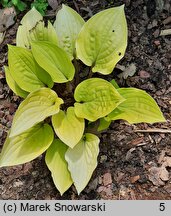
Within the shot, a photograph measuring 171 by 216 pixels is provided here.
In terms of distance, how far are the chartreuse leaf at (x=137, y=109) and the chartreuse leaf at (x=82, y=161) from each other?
16 centimetres

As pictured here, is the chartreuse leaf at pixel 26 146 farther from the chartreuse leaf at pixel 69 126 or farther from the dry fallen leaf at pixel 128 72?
the dry fallen leaf at pixel 128 72

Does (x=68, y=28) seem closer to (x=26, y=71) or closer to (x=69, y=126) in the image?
(x=26, y=71)

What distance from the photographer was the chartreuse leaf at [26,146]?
6.75 feet

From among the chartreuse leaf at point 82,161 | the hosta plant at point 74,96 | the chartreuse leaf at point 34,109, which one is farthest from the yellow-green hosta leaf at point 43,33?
the chartreuse leaf at point 82,161

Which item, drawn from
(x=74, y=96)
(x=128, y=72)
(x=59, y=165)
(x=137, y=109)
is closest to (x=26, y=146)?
(x=59, y=165)

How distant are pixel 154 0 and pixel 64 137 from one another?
41.2 inches

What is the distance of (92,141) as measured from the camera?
210cm

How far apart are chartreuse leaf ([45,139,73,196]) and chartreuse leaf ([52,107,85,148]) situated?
0.13m

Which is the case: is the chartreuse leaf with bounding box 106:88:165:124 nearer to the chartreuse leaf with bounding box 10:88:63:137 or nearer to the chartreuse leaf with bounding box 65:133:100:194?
the chartreuse leaf with bounding box 65:133:100:194

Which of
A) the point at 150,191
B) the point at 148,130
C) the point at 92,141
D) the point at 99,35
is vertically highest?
the point at 99,35

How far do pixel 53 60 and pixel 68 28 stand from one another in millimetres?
217

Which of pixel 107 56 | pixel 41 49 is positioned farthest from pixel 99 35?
pixel 41 49

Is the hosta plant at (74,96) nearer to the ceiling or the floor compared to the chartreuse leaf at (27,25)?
nearer to the floor

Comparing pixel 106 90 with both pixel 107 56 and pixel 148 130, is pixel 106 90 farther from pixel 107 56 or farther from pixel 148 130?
pixel 148 130
